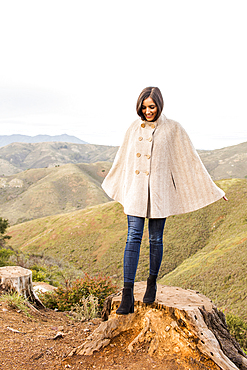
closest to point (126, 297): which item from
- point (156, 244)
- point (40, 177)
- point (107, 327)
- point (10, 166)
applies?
point (107, 327)

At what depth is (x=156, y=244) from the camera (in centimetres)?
323

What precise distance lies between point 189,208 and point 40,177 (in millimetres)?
104779

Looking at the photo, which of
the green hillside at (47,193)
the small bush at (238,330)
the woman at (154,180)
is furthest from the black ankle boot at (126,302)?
the green hillside at (47,193)

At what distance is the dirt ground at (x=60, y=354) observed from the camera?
253 centimetres

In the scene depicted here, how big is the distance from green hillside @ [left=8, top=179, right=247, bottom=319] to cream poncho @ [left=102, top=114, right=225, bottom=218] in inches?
323

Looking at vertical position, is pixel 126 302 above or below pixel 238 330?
above

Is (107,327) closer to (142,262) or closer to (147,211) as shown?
(147,211)

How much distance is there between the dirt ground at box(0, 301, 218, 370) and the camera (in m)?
2.53

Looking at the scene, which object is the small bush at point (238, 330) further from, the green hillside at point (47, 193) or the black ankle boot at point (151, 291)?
the green hillside at point (47, 193)

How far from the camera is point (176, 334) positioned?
9.37 ft

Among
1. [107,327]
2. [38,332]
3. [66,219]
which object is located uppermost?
[107,327]

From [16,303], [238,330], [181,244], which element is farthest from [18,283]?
[181,244]

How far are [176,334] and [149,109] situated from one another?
100 inches

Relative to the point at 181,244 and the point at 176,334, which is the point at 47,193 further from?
the point at 176,334
